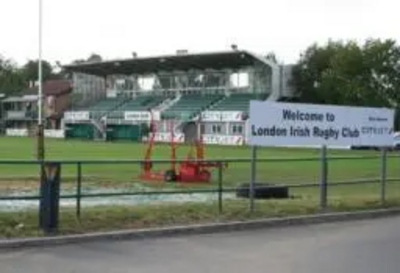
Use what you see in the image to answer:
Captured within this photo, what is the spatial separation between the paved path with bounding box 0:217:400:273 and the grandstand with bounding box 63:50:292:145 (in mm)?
72631

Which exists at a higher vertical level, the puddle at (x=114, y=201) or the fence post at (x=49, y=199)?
the fence post at (x=49, y=199)

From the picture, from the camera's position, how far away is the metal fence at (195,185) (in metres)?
15.7

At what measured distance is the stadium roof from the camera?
95312mm

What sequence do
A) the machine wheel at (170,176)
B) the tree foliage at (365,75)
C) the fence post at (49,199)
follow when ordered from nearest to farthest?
the fence post at (49,199)
the machine wheel at (170,176)
the tree foliage at (365,75)

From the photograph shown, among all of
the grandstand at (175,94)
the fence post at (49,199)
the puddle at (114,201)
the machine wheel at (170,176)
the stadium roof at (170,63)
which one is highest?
the stadium roof at (170,63)

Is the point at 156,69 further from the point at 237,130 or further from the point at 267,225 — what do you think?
the point at 267,225

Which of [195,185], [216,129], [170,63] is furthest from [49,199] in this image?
[170,63]

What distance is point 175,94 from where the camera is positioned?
106 metres

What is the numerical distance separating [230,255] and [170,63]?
299 feet

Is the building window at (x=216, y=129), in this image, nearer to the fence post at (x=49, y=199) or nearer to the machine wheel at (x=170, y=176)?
the machine wheel at (x=170, y=176)

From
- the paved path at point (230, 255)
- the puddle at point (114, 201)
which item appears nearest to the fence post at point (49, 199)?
the paved path at point (230, 255)

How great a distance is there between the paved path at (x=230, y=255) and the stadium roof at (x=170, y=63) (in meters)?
79.8

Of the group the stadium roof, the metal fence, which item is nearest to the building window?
the stadium roof

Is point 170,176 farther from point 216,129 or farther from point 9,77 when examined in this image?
point 9,77
